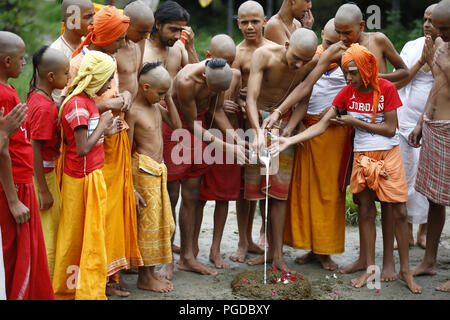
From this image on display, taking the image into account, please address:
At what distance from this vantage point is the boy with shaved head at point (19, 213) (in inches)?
124

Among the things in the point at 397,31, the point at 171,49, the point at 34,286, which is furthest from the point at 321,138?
the point at 397,31

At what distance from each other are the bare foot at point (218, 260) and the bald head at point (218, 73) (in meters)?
1.54

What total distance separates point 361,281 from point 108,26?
8.99 ft

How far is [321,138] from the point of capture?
4.75 m

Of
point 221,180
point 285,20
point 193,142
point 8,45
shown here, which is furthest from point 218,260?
point 8,45

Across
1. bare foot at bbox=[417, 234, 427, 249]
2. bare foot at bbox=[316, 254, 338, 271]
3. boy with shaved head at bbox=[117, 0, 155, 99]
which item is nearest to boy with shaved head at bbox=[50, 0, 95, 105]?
Answer: boy with shaved head at bbox=[117, 0, 155, 99]

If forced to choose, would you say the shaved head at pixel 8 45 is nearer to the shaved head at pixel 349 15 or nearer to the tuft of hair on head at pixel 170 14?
the tuft of hair on head at pixel 170 14

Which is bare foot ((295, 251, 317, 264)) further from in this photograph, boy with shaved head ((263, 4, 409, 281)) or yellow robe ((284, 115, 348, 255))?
boy with shaved head ((263, 4, 409, 281))

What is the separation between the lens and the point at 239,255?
Answer: 198 inches

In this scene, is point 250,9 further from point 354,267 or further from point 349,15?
point 354,267

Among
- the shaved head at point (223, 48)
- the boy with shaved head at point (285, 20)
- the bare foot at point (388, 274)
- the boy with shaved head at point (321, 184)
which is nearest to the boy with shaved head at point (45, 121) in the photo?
the shaved head at point (223, 48)

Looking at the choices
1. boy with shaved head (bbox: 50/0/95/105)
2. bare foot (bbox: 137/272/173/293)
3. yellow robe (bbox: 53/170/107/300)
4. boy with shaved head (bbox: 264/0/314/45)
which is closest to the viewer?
yellow robe (bbox: 53/170/107/300)

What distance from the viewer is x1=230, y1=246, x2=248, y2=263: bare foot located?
4.99m

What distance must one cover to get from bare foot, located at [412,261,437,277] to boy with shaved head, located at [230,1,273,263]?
4.51 feet
